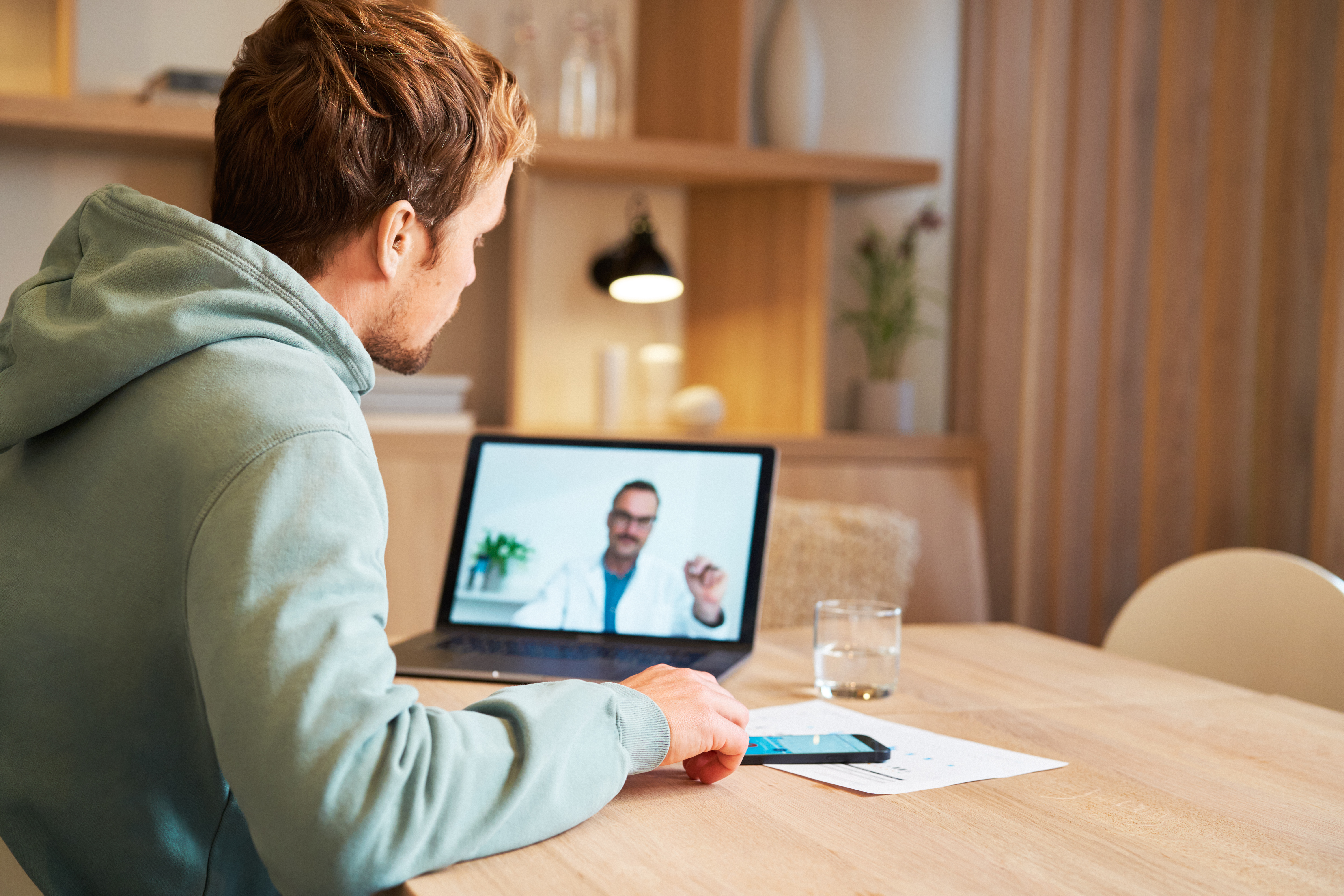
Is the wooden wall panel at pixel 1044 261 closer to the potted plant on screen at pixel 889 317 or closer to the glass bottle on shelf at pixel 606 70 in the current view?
the potted plant on screen at pixel 889 317

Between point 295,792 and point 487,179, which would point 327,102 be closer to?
point 487,179

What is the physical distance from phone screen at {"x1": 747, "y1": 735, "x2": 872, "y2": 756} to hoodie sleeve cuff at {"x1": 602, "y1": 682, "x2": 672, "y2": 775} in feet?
0.33

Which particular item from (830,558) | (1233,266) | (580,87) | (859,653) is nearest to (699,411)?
(830,558)

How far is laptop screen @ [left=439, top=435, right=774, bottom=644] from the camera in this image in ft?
4.27

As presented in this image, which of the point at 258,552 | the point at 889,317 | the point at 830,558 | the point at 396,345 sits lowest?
the point at 830,558

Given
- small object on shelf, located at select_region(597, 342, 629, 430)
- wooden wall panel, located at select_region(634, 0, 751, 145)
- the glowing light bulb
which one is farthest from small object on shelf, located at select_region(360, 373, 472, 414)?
wooden wall panel, located at select_region(634, 0, 751, 145)

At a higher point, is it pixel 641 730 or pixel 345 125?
pixel 345 125

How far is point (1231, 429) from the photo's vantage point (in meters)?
2.35

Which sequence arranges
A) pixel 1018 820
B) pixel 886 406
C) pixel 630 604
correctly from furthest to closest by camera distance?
1. pixel 886 406
2. pixel 630 604
3. pixel 1018 820

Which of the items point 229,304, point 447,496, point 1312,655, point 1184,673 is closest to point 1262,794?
point 1184,673

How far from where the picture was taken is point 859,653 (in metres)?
1.18

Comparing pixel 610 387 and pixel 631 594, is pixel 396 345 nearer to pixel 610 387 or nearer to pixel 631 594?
pixel 631 594

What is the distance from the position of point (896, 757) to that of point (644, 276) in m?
1.98

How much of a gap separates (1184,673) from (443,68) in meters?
1.05
